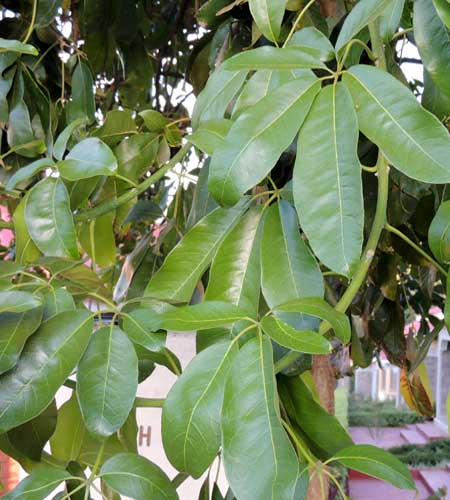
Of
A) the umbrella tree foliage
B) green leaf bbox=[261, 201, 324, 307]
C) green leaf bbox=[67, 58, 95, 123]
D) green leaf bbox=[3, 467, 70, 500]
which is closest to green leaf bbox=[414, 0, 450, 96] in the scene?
the umbrella tree foliage

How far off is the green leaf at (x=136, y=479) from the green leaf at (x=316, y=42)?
291 mm

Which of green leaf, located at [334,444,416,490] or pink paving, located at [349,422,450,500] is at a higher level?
green leaf, located at [334,444,416,490]

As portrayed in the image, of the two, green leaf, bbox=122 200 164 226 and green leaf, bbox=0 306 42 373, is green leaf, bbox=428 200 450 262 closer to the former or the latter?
green leaf, bbox=0 306 42 373

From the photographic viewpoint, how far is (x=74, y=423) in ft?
2.10

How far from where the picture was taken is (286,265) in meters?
0.48

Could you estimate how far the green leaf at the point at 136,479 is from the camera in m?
0.48

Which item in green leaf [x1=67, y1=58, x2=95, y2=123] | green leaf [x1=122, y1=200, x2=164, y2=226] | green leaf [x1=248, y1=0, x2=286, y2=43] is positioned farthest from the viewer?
green leaf [x1=67, y1=58, x2=95, y2=123]

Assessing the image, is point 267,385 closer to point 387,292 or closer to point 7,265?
point 7,265

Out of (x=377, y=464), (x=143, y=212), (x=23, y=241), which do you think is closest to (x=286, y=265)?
(x=377, y=464)

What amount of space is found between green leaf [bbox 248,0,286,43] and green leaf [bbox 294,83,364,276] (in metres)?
0.08

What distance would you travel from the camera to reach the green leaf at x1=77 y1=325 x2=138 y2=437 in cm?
45

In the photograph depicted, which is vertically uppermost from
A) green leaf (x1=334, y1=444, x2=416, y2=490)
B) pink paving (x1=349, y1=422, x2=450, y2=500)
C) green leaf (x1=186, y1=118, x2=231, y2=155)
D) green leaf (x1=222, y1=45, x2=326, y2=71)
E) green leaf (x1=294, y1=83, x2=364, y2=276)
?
green leaf (x1=222, y1=45, x2=326, y2=71)

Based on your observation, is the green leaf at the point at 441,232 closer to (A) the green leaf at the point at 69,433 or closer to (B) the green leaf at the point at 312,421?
(B) the green leaf at the point at 312,421

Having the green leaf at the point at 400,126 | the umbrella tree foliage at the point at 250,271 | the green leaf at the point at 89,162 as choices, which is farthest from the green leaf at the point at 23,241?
the green leaf at the point at 400,126
